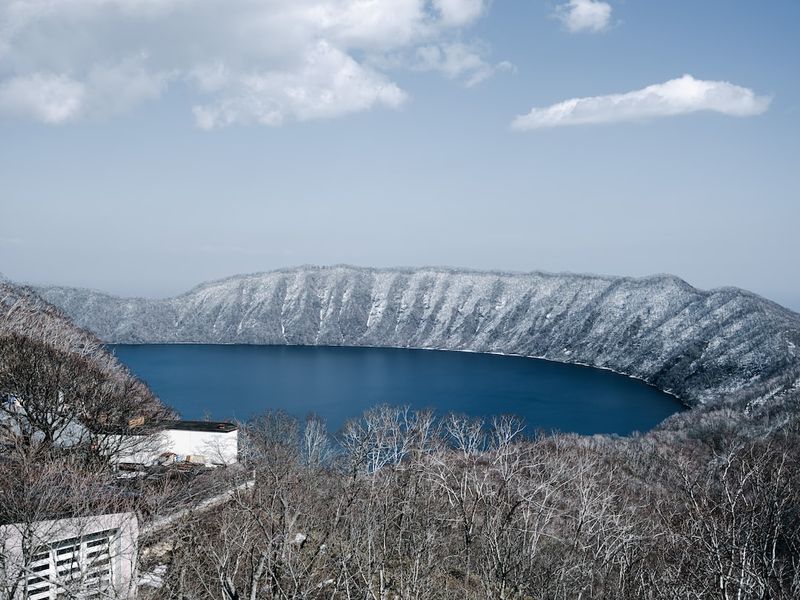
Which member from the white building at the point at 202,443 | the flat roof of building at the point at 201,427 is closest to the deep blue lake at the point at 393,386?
the flat roof of building at the point at 201,427

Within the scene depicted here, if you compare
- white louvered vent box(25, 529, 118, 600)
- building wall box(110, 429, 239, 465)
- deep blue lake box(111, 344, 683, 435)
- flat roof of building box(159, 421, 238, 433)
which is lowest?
deep blue lake box(111, 344, 683, 435)

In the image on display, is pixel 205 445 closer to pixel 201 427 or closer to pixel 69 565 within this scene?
pixel 201 427

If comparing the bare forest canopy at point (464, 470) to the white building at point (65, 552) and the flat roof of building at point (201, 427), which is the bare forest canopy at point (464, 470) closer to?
the white building at point (65, 552)

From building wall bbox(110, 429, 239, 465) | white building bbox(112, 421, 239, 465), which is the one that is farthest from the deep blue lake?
building wall bbox(110, 429, 239, 465)

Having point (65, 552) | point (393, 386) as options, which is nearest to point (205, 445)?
point (65, 552)

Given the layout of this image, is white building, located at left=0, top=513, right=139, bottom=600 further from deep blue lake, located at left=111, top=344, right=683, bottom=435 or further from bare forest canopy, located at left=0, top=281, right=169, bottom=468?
deep blue lake, located at left=111, top=344, right=683, bottom=435
